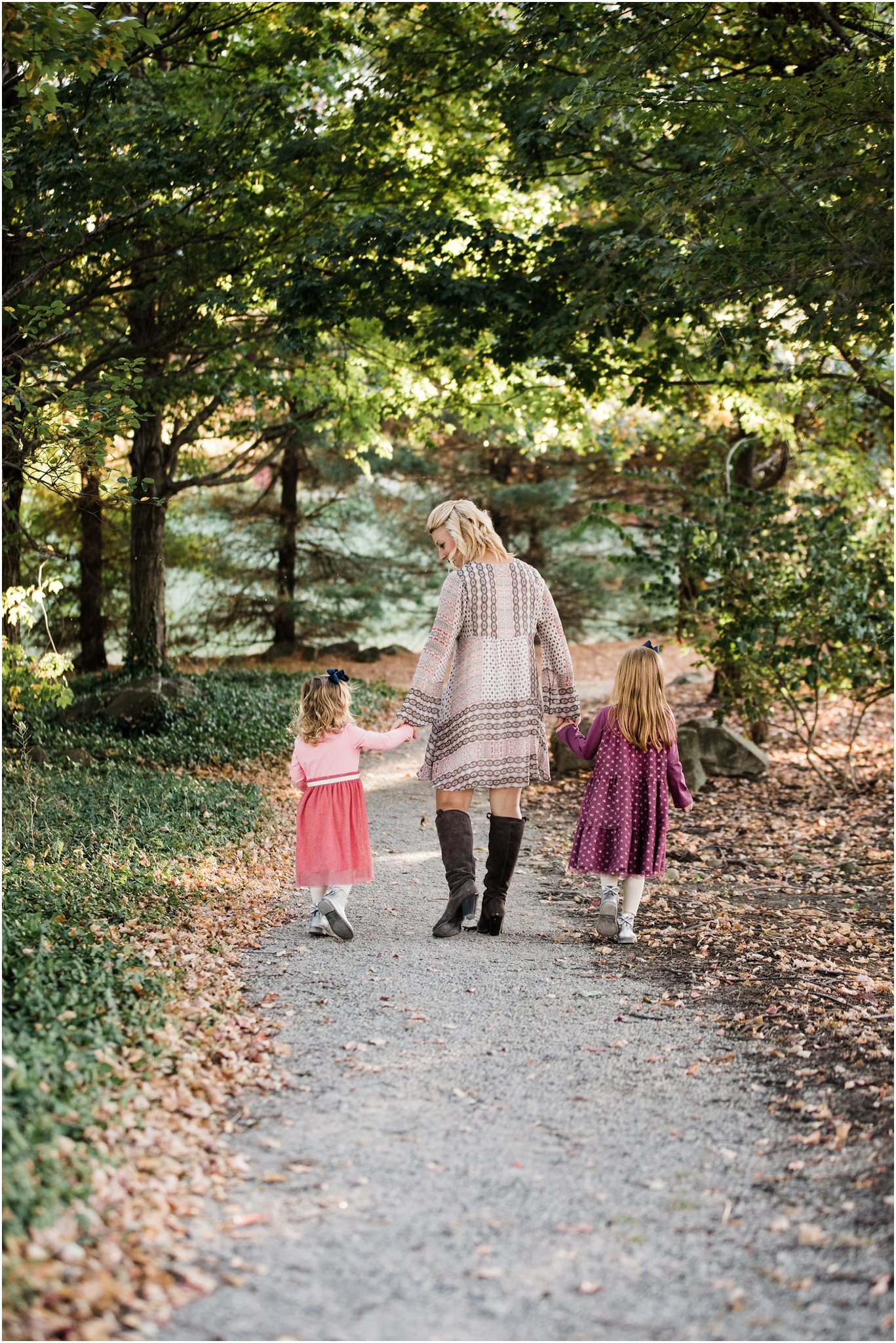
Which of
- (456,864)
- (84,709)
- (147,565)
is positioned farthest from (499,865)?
(147,565)

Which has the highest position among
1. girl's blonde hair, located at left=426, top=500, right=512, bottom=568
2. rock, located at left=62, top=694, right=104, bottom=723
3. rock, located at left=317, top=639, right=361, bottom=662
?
rock, located at left=317, top=639, right=361, bottom=662

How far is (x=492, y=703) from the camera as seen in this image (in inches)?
213

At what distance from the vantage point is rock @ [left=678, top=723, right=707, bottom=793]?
1020cm

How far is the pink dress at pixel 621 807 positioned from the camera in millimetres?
5570

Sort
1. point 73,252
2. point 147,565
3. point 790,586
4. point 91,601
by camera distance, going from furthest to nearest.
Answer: point 91,601 < point 147,565 < point 790,586 < point 73,252

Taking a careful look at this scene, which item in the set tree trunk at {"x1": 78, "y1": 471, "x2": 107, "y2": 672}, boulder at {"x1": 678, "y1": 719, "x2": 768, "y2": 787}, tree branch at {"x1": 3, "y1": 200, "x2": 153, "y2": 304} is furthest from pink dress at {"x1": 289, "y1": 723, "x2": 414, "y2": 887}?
tree trunk at {"x1": 78, "y1": 471, "x2": 107, "y2": 672}

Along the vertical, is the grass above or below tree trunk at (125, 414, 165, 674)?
below

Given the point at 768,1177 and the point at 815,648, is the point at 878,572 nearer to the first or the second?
the point at 815,648

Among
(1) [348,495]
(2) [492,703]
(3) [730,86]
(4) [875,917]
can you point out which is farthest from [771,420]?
(1) [348,495]

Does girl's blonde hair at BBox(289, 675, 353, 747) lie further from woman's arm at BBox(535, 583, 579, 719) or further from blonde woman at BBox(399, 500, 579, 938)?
woman's arm at BBox(535, 583, 579, 719)

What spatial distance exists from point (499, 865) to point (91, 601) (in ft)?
41.9

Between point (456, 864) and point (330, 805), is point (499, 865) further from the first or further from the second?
point (330, 805)

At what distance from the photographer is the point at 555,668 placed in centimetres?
561

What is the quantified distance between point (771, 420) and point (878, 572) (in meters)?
3.32
